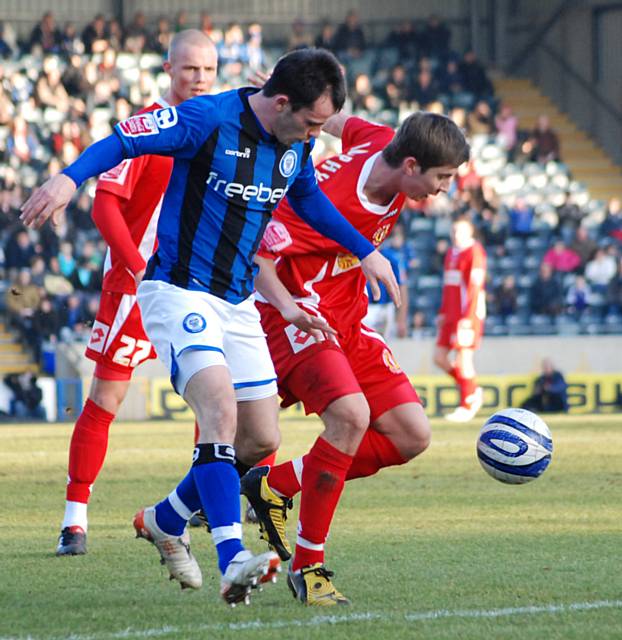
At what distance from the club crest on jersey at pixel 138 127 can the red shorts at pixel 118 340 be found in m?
1.92

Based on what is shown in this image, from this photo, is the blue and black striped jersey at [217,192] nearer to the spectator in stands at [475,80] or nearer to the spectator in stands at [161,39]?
the spectator in stands at [161,39]

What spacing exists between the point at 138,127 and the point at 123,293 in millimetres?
2028

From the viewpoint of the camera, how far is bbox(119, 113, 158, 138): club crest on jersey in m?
5.08

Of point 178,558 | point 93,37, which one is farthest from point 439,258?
point 178,558

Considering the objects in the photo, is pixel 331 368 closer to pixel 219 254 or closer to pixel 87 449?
pixel 219 254

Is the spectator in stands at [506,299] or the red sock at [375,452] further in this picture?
the spectator in stands at [506,299]

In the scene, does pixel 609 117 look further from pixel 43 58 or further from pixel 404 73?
pixel 43 58

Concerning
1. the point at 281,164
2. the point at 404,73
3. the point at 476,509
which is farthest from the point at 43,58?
the point at 281,164

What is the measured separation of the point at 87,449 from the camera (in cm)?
694

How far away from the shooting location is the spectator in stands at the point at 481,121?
26.7 meters

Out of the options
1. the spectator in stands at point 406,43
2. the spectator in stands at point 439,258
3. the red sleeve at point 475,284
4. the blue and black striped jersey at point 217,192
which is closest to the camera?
the blue and black striped jersey at point 217,192

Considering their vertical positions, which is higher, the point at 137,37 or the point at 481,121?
the point at 137,37

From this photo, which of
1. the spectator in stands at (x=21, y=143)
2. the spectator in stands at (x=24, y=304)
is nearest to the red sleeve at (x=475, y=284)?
the spectator in stands at (x=24, y=304)

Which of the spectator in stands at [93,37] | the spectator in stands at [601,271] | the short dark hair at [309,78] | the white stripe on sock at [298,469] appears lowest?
the spectator in stands at [601,271]
